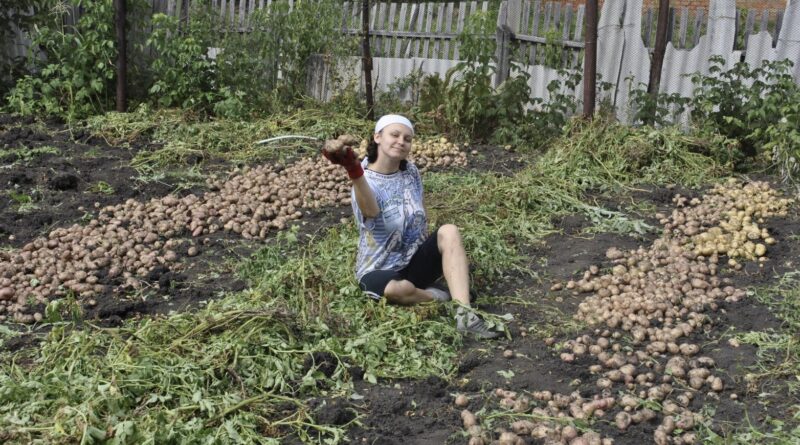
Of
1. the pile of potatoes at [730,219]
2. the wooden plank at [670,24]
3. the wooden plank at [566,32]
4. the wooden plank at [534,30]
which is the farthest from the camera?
the wooden plank at [534,30]

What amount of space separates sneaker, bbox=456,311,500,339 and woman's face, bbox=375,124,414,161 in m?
0.89

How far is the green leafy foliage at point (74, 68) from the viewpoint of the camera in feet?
28.8

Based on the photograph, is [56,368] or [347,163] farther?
[347,163]

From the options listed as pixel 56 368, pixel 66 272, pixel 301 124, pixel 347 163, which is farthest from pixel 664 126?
pixel 56 368

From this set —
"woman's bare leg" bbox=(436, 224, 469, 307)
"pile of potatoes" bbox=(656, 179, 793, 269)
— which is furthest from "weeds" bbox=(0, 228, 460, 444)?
"pile of potatoes" bbox=(656, 179, 793, 269)

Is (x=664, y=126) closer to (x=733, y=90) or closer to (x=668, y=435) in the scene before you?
(x=733, y=90)

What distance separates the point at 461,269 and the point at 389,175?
628 mm

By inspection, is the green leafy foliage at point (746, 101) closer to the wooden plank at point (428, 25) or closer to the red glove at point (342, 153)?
the wooden plank at point (428, 25)

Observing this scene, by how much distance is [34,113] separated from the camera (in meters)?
8.84

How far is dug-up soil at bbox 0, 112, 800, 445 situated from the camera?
3.48 metres

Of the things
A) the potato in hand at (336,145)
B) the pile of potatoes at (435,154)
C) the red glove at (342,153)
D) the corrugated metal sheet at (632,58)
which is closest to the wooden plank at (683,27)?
the corrugated metal sheet at (632,58)

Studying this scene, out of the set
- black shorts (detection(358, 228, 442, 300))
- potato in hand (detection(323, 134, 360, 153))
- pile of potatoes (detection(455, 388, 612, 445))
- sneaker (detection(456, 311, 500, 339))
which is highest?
Result: potato in hand (detection(323, 134, 360, 153))

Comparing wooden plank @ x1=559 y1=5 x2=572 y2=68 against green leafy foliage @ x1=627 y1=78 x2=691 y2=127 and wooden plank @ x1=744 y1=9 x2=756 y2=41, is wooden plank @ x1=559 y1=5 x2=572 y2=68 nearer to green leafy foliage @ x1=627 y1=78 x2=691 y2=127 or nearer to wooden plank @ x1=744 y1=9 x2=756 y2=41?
green leafy foliage @ x1=627 y1=78 x2=691 y2=127

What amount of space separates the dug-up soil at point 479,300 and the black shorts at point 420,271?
14.5 inches
